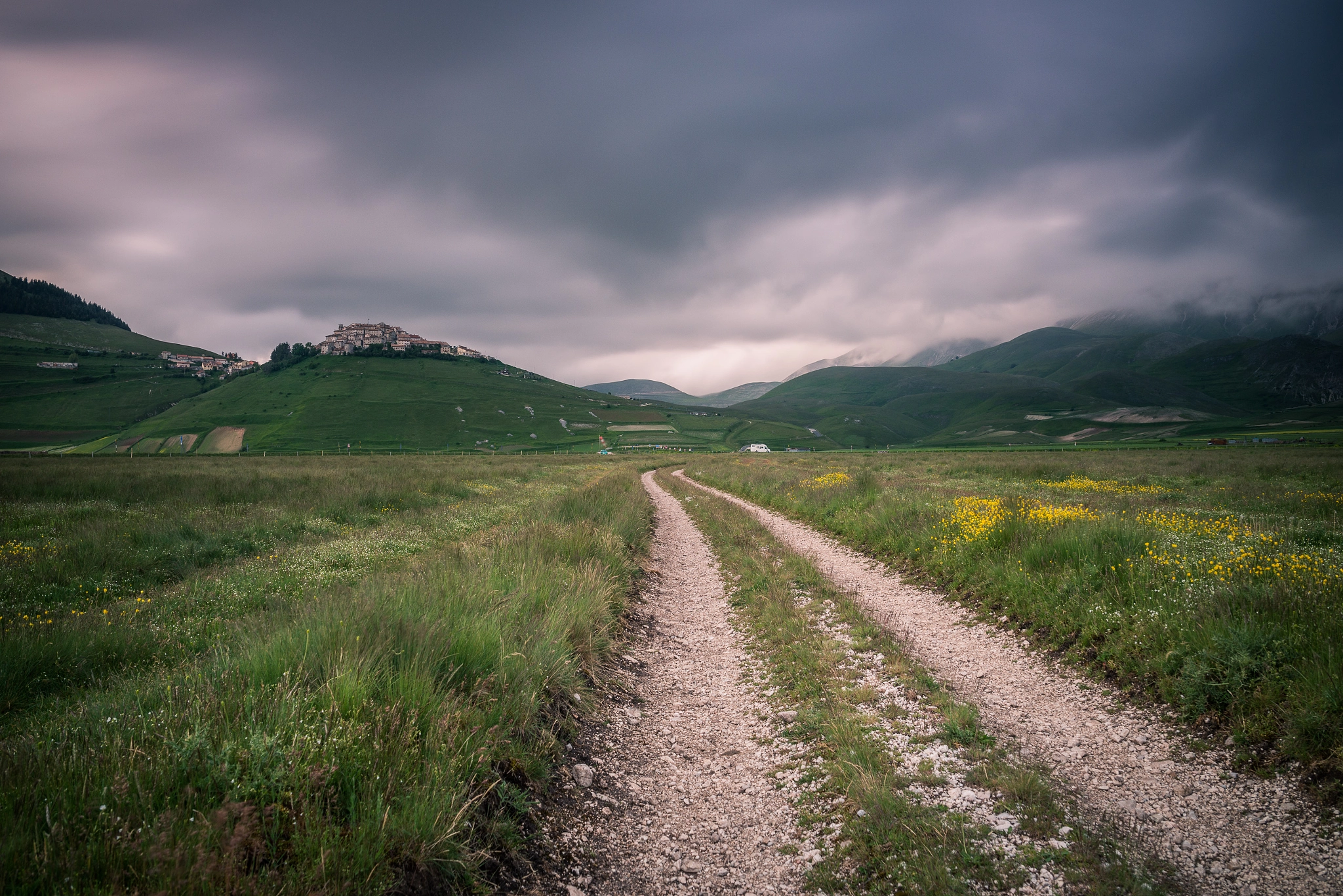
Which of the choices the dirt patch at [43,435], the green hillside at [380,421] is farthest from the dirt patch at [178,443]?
the dirt patch at [43,435]

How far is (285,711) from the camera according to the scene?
154 inches

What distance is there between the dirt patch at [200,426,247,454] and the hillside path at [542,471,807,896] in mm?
142159

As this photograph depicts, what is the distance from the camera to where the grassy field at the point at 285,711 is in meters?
2.88

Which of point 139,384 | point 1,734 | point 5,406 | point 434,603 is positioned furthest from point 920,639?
point 139,384

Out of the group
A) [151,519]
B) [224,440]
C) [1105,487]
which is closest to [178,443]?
[224,440]

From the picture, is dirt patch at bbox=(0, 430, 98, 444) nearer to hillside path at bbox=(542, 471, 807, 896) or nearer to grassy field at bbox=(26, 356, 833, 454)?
grassy field at bbox=(26, 356, 833, 454)

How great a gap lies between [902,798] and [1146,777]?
2561 millimetres

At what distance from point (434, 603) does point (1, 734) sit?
3.93m

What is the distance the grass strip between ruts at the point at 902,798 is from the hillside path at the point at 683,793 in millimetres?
408

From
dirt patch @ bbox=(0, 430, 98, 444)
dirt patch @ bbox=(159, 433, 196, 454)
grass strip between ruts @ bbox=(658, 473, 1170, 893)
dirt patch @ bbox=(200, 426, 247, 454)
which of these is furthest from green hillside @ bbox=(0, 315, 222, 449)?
grass strip between ruts @ bbox=(658, 473, 1170, 893)

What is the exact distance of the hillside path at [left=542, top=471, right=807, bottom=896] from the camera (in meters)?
4.32

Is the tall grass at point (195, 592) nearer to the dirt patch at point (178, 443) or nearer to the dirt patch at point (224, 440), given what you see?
the dirt patch at point (224, 440)

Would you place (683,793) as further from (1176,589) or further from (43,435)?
(43,435)

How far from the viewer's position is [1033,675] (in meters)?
7.37
